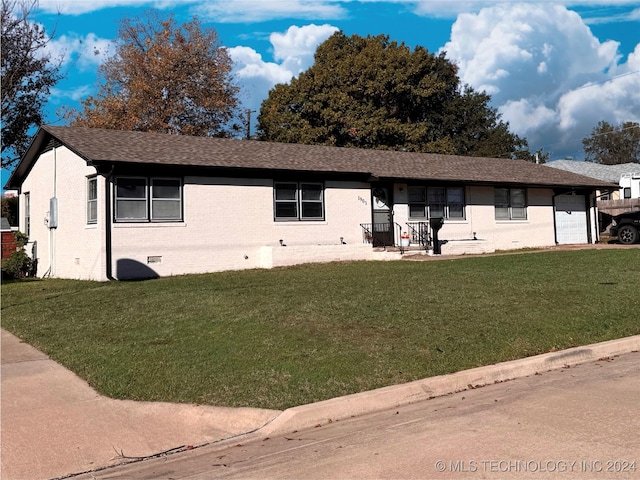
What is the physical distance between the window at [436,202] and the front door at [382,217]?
104 centimetres

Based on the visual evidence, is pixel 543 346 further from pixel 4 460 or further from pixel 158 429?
pixel 4 460

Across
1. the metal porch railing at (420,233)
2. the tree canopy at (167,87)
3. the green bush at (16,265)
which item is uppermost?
the tree canopy at (167,87)

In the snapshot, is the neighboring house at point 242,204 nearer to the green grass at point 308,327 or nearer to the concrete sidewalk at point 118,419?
the green grass at point 308,327

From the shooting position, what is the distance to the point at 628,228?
24.6 meters

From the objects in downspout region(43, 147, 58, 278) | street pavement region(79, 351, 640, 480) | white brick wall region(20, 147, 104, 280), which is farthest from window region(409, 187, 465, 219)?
street pavement region(79, 351, 640, 480)

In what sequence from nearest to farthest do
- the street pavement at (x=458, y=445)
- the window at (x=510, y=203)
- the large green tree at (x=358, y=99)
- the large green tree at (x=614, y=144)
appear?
the street pavement at (x=458, y=445) → the window at (x=510, y=203) → the large green tree at (x=358, y=99) → the large green tree at (x=614, y=144)

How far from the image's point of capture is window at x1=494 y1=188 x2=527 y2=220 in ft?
82.0

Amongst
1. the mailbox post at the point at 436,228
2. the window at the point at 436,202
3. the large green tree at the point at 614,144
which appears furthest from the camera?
the large green tree at the point at 614,144

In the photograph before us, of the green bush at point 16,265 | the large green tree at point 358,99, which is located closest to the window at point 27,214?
the green bush at point 16,265

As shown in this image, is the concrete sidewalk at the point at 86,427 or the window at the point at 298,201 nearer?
the concrete sidewalk at the point at 86,427

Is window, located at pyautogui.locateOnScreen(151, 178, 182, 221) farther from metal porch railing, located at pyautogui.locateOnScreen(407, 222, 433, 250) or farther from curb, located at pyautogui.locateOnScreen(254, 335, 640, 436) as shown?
curb, located at pyautogui.locateOnScreen(254, 335, 640, 436)

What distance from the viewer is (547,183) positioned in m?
25.5

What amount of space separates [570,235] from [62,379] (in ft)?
81.9

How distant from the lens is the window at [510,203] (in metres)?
25.0
